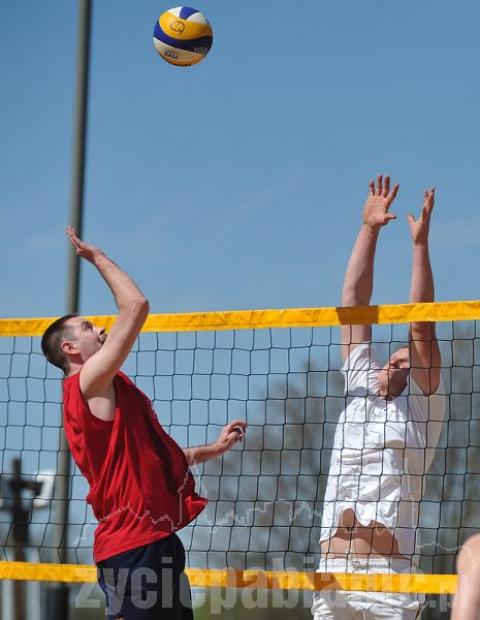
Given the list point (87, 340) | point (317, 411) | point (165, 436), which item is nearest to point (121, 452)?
point (165, 436)

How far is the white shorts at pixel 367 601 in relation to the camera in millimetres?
5574

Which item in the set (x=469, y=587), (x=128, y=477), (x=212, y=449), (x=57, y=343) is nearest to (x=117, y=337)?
(x=57, y=343)

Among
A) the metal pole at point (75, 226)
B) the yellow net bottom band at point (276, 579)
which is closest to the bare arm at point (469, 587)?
the yellow net bottom band at point (276, 579)

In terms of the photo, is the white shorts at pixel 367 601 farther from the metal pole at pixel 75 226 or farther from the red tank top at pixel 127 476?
the metal pole at pixel 75 226

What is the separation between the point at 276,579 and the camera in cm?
575

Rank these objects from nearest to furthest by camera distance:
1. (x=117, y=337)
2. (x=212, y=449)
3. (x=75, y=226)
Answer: (x=117, y=337), (x=212, y=449), (x=75, y=226)

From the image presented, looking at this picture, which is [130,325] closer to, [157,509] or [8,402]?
[157,509]

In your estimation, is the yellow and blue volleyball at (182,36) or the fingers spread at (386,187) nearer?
the fingers spread at (386,187)

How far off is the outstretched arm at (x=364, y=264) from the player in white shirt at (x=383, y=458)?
12 mm

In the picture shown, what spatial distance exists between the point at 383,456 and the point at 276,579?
34.0 inches

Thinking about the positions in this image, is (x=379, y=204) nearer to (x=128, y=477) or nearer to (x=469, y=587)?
(x=128, y=477)

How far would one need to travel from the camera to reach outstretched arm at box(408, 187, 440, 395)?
5777mm

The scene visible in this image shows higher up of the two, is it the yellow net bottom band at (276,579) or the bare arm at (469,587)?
the bare arm at (469,587)

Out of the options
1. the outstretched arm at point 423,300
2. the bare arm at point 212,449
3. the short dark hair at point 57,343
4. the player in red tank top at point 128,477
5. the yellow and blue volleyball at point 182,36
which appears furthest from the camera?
the yellow and blue volleyball at point 182,36
